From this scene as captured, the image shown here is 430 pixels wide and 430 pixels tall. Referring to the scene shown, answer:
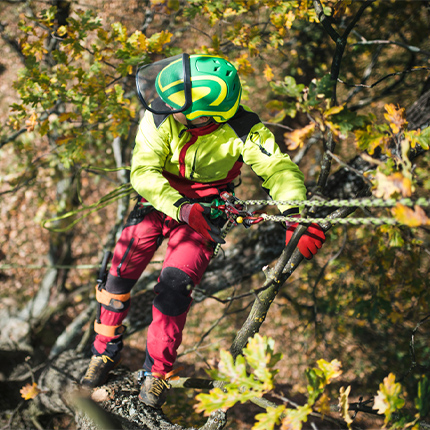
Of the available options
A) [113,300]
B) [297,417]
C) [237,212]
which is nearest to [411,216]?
[297,417]

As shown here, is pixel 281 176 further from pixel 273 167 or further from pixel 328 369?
pixel 328 369

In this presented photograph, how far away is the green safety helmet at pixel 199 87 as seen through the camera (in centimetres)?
182

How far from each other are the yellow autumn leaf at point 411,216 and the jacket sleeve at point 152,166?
1.26m

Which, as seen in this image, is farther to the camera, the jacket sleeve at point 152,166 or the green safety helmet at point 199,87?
the jacket sleeve at point 152,166

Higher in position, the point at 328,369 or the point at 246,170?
the point at 328,369

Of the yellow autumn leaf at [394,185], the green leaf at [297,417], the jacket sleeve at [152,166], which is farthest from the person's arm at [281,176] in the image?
the green leaf at [297,417]

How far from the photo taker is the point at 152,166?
210 cm

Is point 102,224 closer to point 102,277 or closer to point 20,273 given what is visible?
→ point 20,273

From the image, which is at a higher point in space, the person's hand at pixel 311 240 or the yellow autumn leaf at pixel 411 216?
the yellow autumn leaf at pixel 411 216

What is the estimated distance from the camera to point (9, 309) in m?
4.63

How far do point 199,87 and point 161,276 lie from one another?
1.20 m

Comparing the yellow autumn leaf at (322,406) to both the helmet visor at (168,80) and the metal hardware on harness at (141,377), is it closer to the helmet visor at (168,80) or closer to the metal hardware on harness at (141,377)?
the metal hardware on harness at (141,377)

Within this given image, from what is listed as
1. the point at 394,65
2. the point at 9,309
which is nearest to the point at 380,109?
the point at 394,65

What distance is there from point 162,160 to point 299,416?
1631 mm
